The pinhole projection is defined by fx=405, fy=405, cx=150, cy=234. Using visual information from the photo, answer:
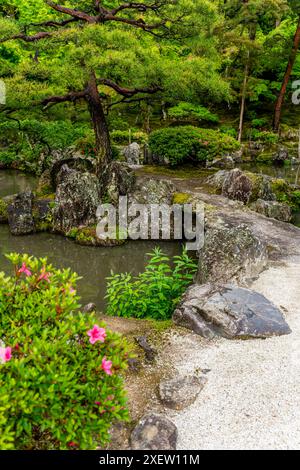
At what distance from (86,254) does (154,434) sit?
7639mm

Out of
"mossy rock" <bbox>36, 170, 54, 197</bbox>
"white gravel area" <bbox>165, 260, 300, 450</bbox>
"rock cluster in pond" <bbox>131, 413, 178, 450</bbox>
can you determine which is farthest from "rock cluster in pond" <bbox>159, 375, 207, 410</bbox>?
"mossy rock" <bbox>36, 170, 54, 197</bbox>

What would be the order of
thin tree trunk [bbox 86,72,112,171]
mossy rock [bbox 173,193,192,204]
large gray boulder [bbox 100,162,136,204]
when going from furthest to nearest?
thin tree trunk [bbox 86,72,112,171] < large gray boulder [bbox 100,162,136,204] < mossy rock [bbox 173,193,192,204]

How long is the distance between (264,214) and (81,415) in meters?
10.5

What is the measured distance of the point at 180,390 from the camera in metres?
4.24

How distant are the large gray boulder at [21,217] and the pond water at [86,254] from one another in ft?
0.79

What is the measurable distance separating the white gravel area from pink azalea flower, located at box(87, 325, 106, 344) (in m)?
1.39

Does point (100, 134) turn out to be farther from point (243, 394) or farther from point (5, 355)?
point (5, 355)

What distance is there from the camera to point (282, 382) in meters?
4.46

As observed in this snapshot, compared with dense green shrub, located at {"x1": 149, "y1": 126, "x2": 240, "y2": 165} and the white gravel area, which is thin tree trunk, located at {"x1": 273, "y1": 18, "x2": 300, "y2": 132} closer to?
dense green shrub, located at {"x1": 149, "y1": 126, "x2": 240, "y2": 165}

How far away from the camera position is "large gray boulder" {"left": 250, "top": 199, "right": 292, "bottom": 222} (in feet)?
40.6

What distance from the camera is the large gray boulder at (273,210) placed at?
40.6 feet

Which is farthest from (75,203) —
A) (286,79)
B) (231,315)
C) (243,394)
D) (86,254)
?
(286,79)

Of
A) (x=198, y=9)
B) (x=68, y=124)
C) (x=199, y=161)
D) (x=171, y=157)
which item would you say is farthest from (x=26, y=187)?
(x=198, y=9)

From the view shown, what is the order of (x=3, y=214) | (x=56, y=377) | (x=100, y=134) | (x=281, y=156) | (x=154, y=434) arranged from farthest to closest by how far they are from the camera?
1. (x=281, y=156)
2. (x=100, y=134)
3. (x=3, y=214)
4. (x=154, y=434)
5. (x=56, y=377)
